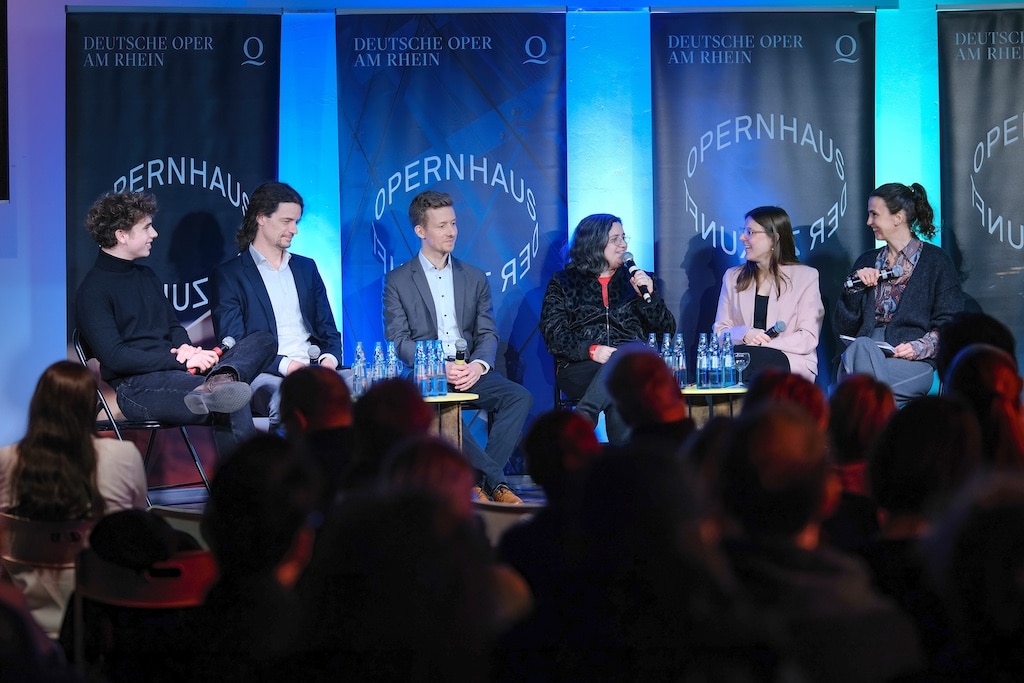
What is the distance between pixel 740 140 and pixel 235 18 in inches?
111

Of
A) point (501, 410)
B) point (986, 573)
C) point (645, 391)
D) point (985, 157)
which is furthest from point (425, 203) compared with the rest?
point (986, 573)

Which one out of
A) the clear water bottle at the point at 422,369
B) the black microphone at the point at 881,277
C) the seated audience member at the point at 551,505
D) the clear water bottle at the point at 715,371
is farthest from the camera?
the black microphone at the point at 881,277

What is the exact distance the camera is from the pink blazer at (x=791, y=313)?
545 centimetres

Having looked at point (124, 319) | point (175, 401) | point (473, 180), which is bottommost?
point (175, 401)

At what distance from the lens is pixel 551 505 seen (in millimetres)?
1737

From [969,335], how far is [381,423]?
6.37 ft

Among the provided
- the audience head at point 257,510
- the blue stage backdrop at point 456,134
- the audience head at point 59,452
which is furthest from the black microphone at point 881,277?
the audience head at point 257,510

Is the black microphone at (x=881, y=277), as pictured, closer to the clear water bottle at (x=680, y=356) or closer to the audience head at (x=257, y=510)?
the clear water bottle at (x=680, y=356)

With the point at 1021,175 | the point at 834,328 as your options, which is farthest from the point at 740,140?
the point at 1021,175

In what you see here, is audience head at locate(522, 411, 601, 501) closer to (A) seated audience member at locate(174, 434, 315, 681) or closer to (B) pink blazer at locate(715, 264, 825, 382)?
(A) seated audience member at locate(174, 434, 315, 681)

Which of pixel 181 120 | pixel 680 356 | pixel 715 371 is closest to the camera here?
pixel 715 371

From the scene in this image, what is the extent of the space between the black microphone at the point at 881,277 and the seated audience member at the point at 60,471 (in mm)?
4087

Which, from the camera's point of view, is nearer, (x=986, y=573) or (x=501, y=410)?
(x=986, y=573)

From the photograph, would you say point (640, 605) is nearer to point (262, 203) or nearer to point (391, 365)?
point (391, 365)
